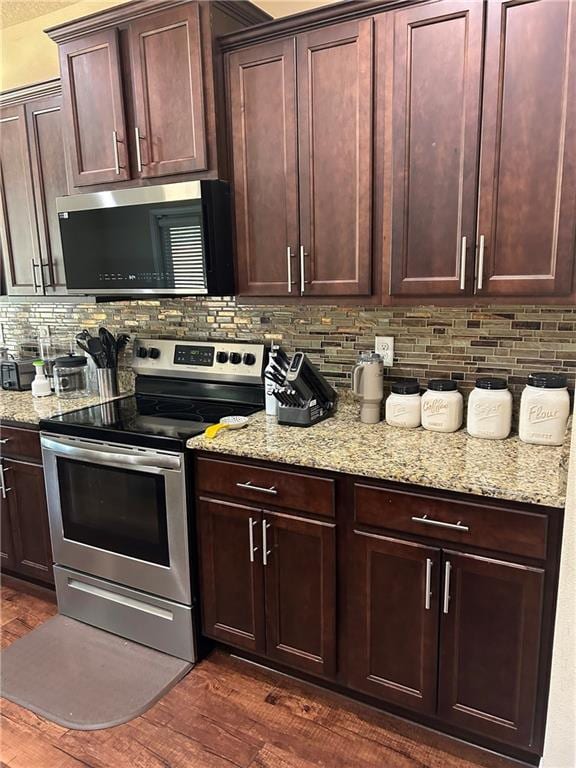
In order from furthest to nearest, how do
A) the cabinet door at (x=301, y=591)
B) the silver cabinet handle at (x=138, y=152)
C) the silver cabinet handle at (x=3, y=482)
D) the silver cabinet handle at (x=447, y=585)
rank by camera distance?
1. the silver cabinet handle at (x=3, y=482)
2. the silver cabinet handle at (x=138, y=152)
3. the cabinet door at (x=301, y=591)
4. the silver cabinet handle at (x=447, y=585)

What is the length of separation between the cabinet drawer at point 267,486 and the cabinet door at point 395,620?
6.7 inches

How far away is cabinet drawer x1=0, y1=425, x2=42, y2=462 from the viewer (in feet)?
7.88

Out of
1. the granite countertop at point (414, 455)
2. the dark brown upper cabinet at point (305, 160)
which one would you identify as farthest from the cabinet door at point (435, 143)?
the granite countertop at point (414, 455)

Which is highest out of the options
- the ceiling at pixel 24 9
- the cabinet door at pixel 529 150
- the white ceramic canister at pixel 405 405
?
the ceiling at pixel 24 9

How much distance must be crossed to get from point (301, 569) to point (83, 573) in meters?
1.07

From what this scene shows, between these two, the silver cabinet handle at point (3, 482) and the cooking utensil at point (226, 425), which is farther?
the silver cabinet handle at point (3, 482)

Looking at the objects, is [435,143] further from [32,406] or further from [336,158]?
[32,406]

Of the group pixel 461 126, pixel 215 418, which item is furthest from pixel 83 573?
pixel 461 126

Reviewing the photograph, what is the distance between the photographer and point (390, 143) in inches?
69.9

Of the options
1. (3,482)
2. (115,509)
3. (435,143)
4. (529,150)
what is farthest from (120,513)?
(529,150)

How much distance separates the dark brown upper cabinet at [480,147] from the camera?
60.7 inches

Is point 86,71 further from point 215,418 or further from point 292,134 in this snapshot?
point 215,418

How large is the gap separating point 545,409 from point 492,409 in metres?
0.17

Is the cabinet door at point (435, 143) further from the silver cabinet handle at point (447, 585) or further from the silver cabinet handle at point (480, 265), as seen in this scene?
the silver cabinet handle at point (447, 585)
